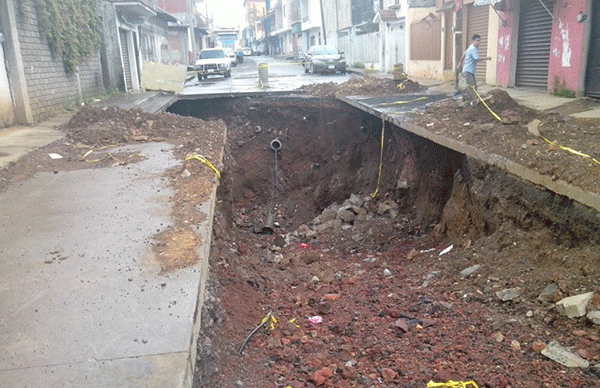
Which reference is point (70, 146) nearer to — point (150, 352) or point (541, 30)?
point (150, 352)

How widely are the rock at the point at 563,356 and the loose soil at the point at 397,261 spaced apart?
6 centimetres

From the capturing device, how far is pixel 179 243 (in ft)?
14.5

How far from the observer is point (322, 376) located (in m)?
3.81

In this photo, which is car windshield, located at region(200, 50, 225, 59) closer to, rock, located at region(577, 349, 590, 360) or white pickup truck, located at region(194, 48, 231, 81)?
white pickup truck, located at region(194, 48, 231, 81)

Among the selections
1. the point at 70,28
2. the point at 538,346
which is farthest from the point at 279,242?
the point at 70,28

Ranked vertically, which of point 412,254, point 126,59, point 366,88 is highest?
point 126,59

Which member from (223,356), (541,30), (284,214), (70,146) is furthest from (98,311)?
(541,30)

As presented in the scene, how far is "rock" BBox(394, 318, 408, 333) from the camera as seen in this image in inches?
177

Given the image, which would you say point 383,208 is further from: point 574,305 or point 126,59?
point 126,59

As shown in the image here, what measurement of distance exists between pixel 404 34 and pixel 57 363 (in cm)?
2464

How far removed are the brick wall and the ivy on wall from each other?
258 millimetres

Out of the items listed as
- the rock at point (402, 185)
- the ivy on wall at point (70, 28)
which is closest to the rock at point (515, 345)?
the rock at point (402, 185)

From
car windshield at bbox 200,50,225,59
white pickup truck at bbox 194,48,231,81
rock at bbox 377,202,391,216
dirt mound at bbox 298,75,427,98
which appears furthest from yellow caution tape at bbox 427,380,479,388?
car windshield at bbox 200,50,225,59

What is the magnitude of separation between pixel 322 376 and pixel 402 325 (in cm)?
105
